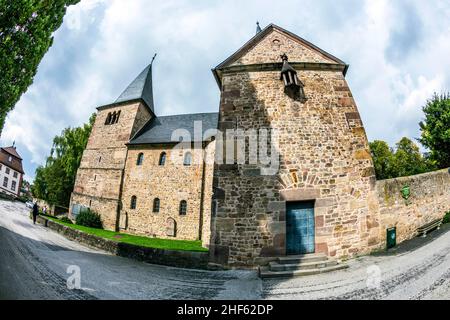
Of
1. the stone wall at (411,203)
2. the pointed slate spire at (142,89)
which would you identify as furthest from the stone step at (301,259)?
the pointed slate spire at (142,89)

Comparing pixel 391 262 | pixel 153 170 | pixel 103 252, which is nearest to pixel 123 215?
pixel 153 170

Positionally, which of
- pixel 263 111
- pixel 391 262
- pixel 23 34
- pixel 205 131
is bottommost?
pixel 391 262

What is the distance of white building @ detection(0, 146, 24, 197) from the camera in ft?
137

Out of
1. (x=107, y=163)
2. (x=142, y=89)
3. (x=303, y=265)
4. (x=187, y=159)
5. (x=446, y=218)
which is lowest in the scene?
(x=303, y=265)

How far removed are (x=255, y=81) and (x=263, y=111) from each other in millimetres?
1534

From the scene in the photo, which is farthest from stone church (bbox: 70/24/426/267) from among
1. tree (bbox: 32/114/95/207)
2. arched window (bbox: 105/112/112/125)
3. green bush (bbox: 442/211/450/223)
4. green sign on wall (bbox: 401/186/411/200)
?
tree (bbox: 32/114/95/207)

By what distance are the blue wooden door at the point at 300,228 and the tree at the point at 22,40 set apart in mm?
9396

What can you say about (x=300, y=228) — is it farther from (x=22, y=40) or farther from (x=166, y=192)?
(x=166, y=192)

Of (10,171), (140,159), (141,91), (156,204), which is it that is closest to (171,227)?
(156,204)

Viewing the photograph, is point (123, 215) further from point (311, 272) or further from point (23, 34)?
point (311, 272)

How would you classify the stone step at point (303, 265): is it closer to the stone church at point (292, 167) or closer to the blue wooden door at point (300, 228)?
the stone church at point (292, 167)

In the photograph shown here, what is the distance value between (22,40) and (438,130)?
2098cm

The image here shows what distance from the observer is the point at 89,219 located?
19.1 meters

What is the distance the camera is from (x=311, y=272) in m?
6.24
